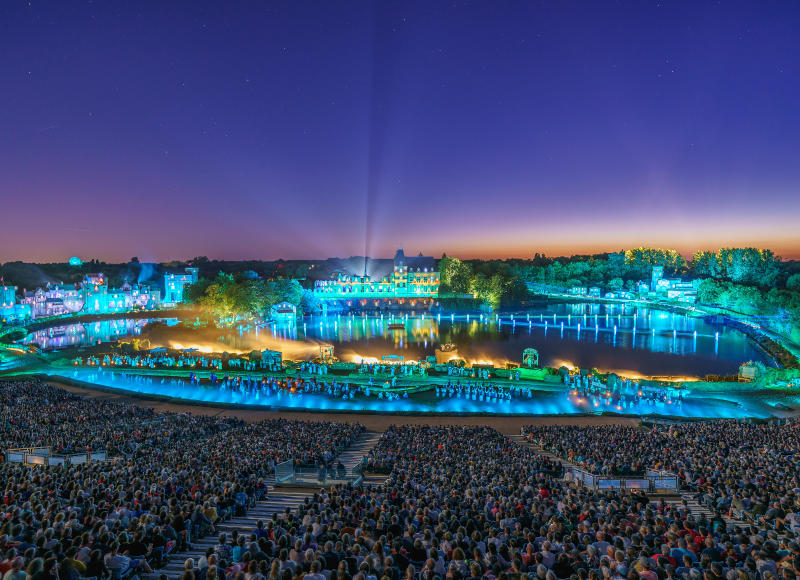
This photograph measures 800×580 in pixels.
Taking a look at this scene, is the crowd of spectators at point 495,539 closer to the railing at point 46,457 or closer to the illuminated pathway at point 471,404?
the railing at point 46,457

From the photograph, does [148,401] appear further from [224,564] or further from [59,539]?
[224,564]

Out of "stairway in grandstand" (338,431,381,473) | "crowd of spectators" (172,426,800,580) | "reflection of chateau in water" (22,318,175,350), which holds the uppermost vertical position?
"crowd of spectators" (172,426,800,580)

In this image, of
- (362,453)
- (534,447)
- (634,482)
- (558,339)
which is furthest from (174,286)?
(634,482)

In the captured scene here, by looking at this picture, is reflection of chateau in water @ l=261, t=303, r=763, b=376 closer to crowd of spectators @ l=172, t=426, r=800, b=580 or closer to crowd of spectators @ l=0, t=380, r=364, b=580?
crowd of spectators @ l=0, t=380, r=364, b=580

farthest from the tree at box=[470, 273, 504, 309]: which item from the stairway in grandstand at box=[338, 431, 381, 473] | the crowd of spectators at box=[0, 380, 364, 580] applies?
the crowd of spectators at box=[0, 380, 364, 580]

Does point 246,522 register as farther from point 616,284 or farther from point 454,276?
point 616,284

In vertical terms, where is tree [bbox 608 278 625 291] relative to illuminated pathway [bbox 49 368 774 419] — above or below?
above
